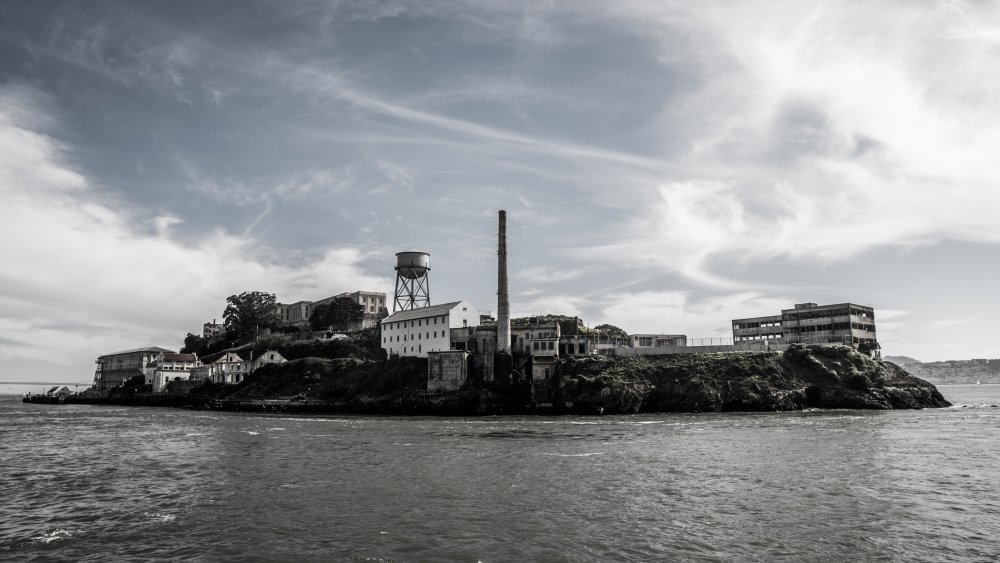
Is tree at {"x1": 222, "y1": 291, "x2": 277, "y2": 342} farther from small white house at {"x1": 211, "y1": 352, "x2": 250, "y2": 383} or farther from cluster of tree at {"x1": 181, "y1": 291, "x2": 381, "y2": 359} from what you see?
small white house at {"x1": 211, "y1": 352, "x2": 250, "y2": 383}

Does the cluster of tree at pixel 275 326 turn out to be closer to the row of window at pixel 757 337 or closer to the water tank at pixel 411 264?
the water tank at pixel 411 264

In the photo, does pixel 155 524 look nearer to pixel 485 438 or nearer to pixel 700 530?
pixel 700 530

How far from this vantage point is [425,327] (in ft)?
348

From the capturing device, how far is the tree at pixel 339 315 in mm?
150125

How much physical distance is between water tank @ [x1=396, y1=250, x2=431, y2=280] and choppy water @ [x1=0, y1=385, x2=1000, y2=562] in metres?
77.6

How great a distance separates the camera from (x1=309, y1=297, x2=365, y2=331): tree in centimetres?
15012

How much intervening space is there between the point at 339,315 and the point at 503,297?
63.6m

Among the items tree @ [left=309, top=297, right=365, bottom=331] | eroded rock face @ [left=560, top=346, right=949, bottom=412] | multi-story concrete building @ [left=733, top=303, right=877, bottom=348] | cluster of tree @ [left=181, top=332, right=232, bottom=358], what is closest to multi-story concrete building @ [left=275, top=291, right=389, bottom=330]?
tree @ [left=309, top=297, right=365, bottom=331]

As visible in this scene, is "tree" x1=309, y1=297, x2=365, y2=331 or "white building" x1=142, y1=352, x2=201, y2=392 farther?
"tree" x1=309, y1=297, x2=365, y2=331

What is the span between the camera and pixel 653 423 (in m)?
66.3

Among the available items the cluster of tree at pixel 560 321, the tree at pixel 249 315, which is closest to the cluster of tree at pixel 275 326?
the tree at pixel 249 315

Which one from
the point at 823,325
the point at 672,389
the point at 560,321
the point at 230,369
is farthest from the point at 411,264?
the point at 823,325

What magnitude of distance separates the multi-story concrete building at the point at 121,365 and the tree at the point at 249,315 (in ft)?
56.2

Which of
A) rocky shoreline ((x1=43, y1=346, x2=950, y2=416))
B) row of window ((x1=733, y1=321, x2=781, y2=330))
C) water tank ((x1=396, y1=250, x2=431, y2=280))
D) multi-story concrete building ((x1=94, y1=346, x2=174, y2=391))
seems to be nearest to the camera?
rocky shoreline ((x1=43, y1=346, x2=950, y2=416))
